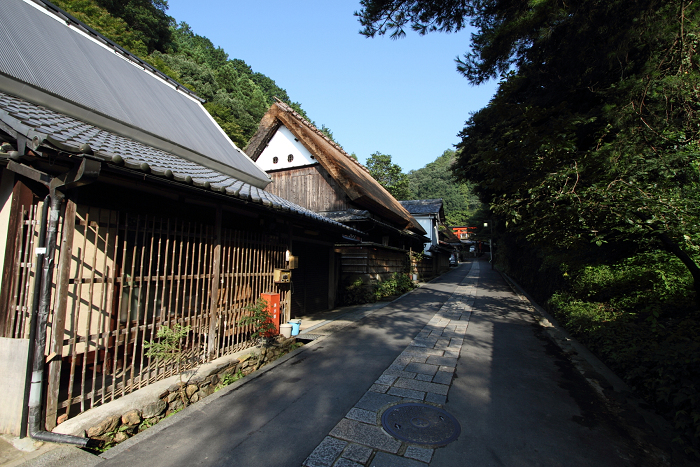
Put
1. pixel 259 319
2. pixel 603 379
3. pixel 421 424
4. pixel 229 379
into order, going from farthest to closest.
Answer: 1. pixel 259 319
2. pixel 603 379
3. pixel 229 379
4. pixel 421 424

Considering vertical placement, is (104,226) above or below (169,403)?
above

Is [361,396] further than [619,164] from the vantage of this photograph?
No

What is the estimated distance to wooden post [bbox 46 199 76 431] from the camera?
3133 mm

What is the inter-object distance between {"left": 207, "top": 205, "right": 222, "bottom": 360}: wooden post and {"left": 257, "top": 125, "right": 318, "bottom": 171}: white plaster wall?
8.24 meters

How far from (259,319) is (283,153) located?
9.34 meters

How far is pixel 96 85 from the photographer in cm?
628

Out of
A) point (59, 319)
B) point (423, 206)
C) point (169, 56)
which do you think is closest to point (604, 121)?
point (59, 319)

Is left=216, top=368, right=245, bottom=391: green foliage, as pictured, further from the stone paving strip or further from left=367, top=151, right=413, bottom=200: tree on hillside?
left=367, top=151, right=413, bottom=200: tree on hillside

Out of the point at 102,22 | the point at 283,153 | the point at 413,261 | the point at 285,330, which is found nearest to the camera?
the point at 285,330

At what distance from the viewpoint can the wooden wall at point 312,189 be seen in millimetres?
12462

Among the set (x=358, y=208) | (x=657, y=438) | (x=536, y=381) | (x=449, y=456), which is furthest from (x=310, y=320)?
(x=657, y=438)

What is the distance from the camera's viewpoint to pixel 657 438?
3373 mm

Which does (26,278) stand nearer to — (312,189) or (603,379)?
(603,379)

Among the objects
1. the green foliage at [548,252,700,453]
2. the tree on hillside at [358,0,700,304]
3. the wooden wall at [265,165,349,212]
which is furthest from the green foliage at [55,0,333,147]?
the green foliage at [548,252,700,453]
